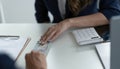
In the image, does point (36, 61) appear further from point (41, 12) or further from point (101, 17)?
point (41, 12)

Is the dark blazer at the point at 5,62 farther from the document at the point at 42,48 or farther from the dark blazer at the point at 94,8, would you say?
the dark blazer at the point at 94,8

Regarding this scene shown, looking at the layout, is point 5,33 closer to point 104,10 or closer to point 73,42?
point 73,42

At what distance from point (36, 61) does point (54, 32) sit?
265 millimetres

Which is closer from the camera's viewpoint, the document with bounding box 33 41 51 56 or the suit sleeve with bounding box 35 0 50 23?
the document with bounding box 33 41 51 56

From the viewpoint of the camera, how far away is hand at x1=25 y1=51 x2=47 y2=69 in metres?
0.76

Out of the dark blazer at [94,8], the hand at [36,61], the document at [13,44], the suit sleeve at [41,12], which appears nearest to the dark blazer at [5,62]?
the hand at [36,61]

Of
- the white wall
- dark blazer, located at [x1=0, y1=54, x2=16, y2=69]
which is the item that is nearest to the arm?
dark blazer, located at [x1=0, y1=54, x2=16, y2=69]

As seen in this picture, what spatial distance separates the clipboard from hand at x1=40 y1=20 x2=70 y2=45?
7 cm

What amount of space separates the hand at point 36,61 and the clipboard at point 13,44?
10cm

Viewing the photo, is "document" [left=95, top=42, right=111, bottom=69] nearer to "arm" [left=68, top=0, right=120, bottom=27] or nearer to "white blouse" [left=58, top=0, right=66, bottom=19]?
"arm" [left=68, top=0, right=120, bottom=27]

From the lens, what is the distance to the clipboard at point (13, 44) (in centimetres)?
90

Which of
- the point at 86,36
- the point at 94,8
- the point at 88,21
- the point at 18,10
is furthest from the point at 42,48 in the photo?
the point at 18,10

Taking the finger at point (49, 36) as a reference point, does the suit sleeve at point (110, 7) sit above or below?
above

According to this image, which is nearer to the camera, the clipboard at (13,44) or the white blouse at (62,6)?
the clipboard at (13,44)
